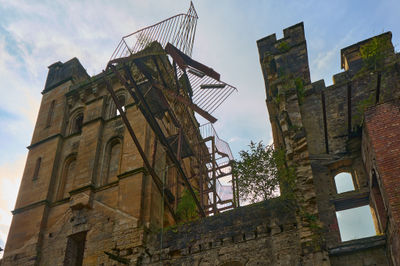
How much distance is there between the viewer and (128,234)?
12852 mm

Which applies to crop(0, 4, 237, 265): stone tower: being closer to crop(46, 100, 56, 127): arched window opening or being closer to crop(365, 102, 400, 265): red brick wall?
crop(46, 100, 56, 127): arched window opening

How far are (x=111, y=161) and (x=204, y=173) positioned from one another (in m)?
5.17

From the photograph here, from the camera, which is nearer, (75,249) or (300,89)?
(300,89)

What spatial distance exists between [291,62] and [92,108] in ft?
30.9

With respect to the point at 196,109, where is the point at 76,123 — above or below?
above

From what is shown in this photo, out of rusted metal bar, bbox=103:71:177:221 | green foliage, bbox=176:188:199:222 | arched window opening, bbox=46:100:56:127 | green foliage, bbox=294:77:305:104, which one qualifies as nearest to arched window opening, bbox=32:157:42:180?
arched window opening, bbox=46:100:56:127

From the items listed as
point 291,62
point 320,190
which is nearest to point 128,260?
point 320,190

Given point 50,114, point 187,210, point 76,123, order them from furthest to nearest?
point 50,114 < point 76,123 < point 187,210

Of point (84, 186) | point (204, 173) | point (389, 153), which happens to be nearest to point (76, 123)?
point (84, 186)

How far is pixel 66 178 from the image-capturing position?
669 inches

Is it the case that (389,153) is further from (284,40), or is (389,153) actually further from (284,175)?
(284,40)

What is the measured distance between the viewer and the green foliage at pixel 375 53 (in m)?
12.1

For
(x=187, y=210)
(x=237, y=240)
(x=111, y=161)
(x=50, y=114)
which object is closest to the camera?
(x=237, y=240)

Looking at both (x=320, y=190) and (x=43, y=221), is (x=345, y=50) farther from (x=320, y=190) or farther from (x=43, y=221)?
(x=43, y=221)
